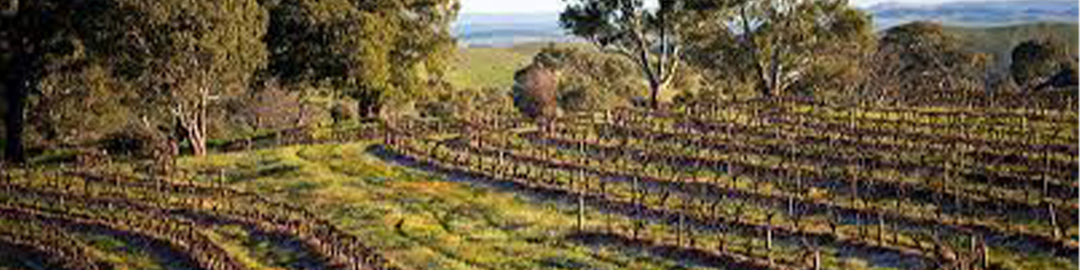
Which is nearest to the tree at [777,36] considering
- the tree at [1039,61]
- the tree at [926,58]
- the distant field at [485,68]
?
the tree at [926,58]

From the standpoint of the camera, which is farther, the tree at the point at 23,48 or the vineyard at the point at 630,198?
the tree at the point at 23,48

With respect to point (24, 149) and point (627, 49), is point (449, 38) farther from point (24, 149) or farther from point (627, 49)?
point (24, 149)

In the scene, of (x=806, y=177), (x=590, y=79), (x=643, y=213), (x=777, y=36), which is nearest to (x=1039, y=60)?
(x=777, y=36)

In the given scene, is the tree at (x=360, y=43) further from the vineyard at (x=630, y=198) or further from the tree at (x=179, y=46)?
the tree at (x=179, y=46)

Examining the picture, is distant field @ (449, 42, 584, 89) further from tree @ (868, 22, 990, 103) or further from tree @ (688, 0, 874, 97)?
tree @ (688, 0, 874, 97)

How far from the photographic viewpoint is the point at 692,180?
49094 mm

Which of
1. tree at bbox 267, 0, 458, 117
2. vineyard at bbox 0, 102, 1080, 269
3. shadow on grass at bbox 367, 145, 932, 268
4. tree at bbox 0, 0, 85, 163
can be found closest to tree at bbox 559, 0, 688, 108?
tree at bbox 267, 0, 458, 117

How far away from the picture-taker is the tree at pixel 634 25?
84562 mm

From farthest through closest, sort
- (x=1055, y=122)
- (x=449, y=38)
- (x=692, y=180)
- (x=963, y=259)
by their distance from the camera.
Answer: (x=449, y=38) → (x=1055, y=122) → (x=692, y=180) → (x=963, y=259)

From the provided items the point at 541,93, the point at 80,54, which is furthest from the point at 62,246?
the point at 541,93

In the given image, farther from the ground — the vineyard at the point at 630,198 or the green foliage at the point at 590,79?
the green foliage at the point at 590,79

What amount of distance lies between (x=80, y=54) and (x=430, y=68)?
23.0 metres

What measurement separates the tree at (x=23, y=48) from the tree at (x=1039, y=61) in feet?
292

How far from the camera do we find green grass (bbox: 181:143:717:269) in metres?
38.0
